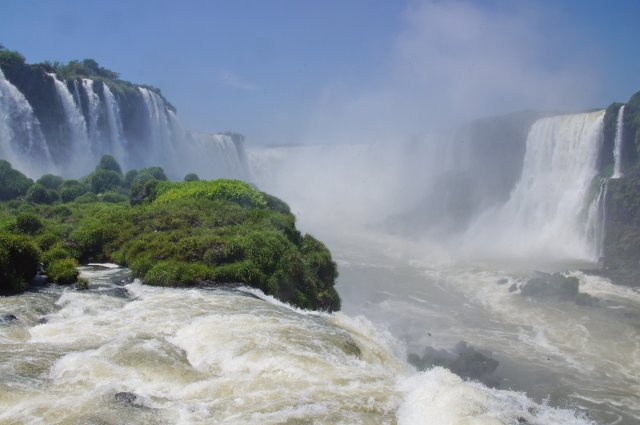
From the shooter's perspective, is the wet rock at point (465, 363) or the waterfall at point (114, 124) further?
the waterfall at point (114, 124)

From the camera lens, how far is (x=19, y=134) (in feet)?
152

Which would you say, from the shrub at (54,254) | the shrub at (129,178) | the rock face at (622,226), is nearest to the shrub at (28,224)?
the shrub at (54,254)

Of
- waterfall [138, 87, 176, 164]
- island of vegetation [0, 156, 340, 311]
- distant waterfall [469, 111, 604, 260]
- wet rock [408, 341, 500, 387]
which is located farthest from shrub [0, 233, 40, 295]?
waterfall [138, 87, 176, 164]

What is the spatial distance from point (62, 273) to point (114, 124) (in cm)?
5147

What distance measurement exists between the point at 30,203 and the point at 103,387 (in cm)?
3211

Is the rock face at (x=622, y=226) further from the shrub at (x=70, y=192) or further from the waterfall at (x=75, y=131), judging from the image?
the waterfall at (x=75, y=131)

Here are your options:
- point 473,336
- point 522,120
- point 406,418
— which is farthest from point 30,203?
point 522,120

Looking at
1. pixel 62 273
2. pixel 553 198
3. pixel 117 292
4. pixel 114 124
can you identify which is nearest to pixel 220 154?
pixel 114 124

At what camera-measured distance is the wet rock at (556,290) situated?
1172 inches

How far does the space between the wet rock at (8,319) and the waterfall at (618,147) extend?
47390 mm

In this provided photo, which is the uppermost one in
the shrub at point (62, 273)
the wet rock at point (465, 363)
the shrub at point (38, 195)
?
the shrub at point (38, 195)

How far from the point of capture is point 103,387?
673cm

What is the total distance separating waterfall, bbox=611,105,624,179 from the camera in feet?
141

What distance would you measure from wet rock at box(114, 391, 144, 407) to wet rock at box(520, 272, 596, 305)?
97.9ft
